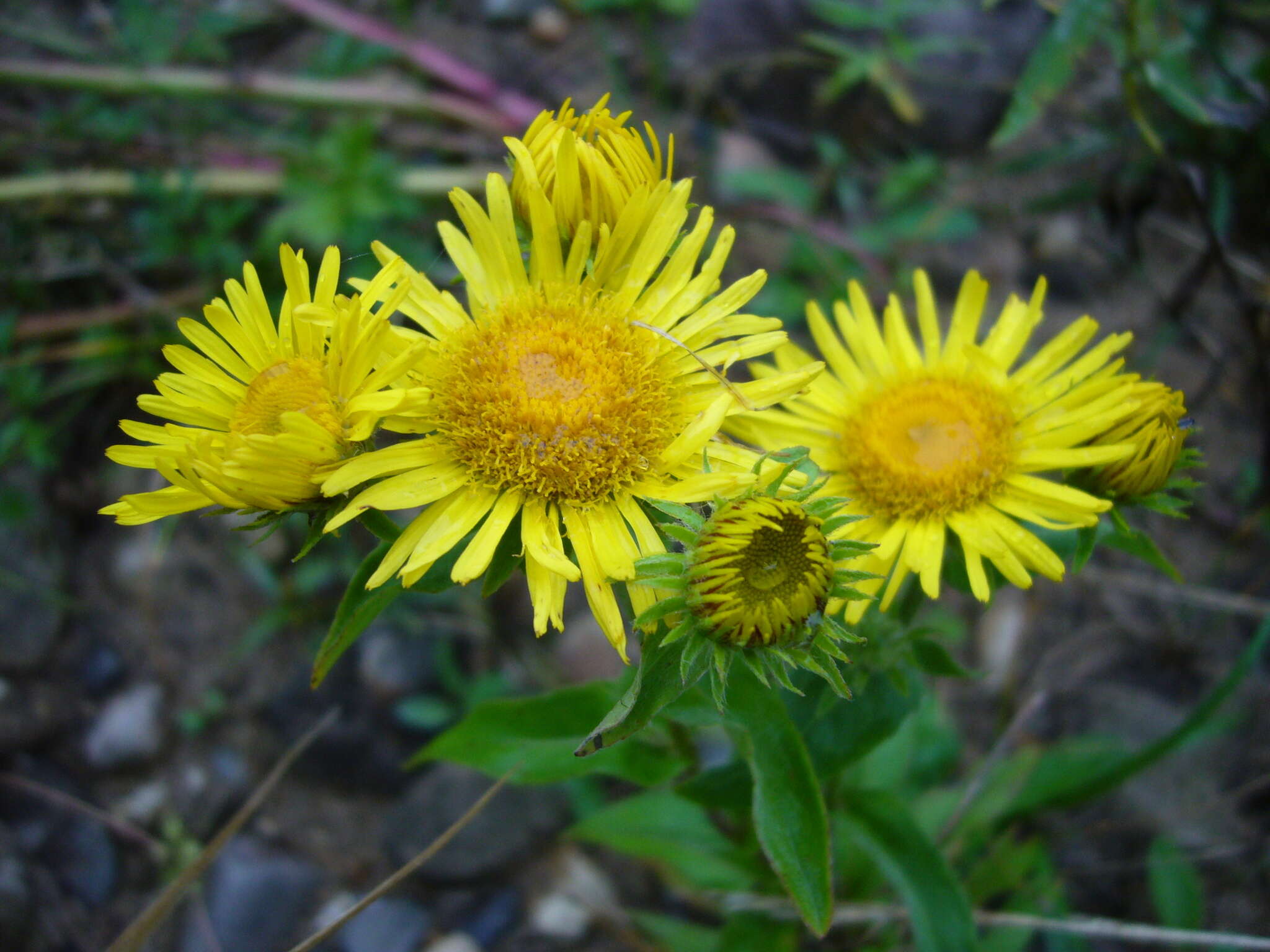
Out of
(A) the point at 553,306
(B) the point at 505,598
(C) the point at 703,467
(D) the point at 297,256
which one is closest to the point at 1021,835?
(B) the point at 505,598

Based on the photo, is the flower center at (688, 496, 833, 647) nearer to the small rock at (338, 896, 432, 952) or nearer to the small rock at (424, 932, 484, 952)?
the small rock at (424, 932, 484, 952)

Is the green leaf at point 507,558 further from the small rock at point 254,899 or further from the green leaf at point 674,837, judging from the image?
the small rock at point 254,899

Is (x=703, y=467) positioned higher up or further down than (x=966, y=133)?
further down

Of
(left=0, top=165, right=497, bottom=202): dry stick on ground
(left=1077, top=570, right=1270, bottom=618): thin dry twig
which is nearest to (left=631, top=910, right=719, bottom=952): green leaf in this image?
(left=1077, top=570, right=1270, bottom=618): thin dry twig

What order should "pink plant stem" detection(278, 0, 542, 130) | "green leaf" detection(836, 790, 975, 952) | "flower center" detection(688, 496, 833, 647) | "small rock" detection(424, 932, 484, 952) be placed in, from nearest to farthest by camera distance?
"flower center" detection(688, 496, 833, 647) < "green leaf" detection(836, 790, 975, 952) < "small rock" detection(424, 932, 484, 952) < "pink plant stem" detection(278, 0, 542, 130)

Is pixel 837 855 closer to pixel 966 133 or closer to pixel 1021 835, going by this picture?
pixel 1021 835
